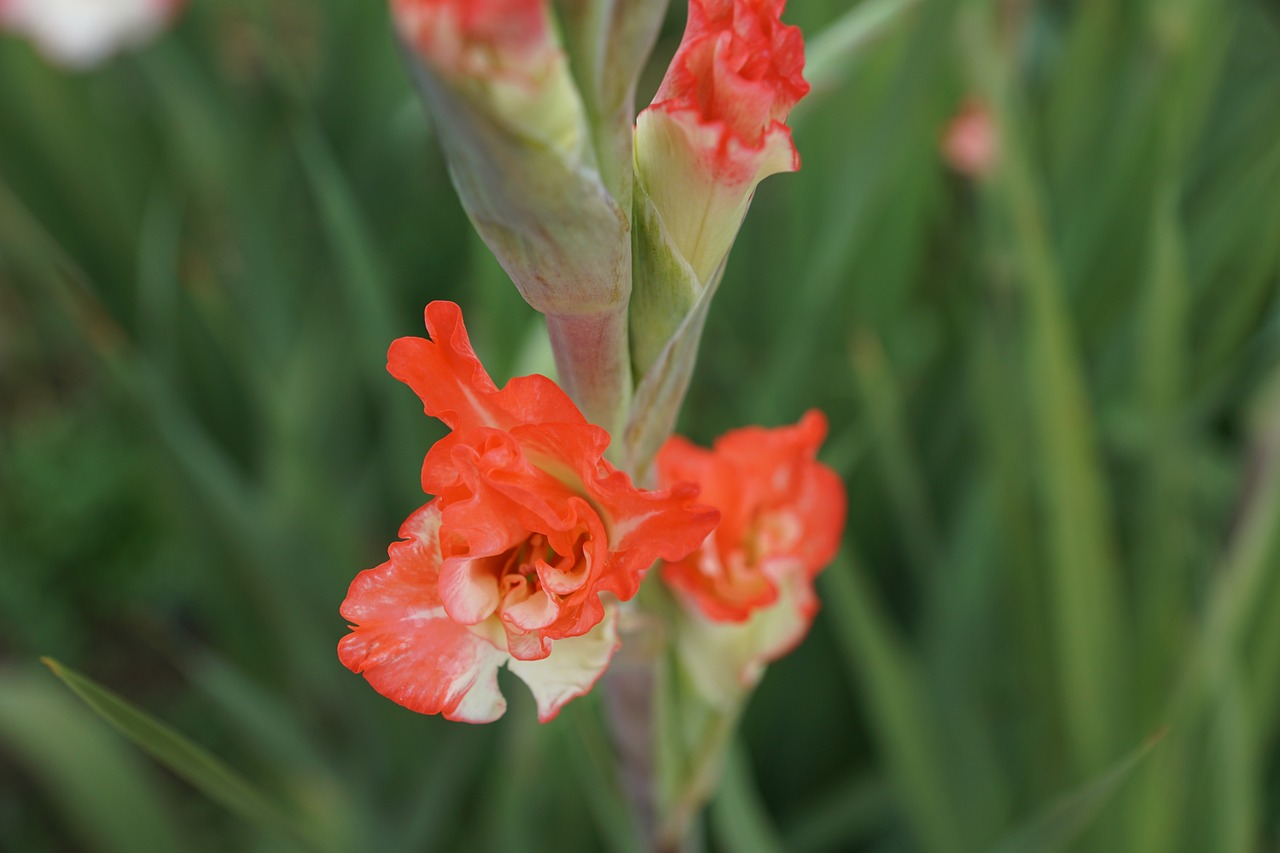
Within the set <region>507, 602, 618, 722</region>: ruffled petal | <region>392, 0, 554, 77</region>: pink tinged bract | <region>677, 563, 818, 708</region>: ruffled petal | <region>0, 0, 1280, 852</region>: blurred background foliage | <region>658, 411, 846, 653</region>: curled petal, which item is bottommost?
<region>0, 0, 1280, 852</region>: blurred background foliage

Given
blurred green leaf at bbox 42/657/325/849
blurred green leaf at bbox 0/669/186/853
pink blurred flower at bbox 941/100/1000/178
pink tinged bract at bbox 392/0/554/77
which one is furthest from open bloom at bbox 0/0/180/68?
pink tinged bract at bbox 392/0/554/77

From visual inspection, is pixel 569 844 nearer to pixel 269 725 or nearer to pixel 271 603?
pixel 269 725

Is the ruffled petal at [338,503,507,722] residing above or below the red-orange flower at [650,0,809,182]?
below

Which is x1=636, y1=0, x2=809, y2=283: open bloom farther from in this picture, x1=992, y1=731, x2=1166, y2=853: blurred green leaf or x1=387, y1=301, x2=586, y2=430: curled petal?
x1=992, y1=731, x2=1166, y2=853: blurred green leaf

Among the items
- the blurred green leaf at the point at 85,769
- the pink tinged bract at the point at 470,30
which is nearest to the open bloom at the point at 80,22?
the blurred green leaf at the point at 85,769

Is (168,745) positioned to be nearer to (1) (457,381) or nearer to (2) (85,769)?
(1) (457,381)

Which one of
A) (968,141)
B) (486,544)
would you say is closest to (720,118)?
(486,544)

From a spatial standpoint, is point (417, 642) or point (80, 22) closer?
point (417, 642)

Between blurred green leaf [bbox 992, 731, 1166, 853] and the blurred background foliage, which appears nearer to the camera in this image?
blurred green leaf [bbox 992, 731, 1166, 853]
